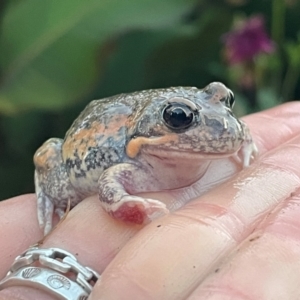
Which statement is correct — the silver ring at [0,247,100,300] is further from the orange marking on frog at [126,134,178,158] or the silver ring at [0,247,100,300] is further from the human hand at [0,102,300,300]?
the orange marking on frog at [126,134,178,158]

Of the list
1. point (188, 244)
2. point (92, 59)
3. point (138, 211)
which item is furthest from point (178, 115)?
point (92, 59)

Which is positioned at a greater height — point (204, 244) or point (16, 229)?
point (204, 244)

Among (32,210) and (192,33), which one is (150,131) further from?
(192,33)

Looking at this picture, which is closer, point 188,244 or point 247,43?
point 188,244

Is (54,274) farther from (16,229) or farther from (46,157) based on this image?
(46,157)

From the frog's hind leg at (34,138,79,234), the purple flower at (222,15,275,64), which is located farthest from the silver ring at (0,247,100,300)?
the purple flower at (222,15,275,64)

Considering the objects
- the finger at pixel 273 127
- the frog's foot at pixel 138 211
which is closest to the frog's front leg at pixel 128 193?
the frog's foot at pixel 138 211
